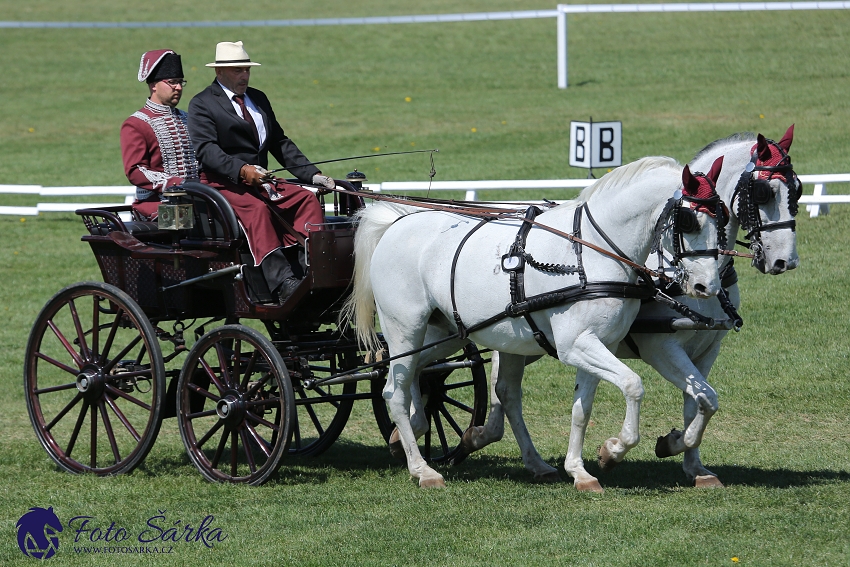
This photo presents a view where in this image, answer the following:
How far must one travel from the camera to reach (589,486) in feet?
21.7

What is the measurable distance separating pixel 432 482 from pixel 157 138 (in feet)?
9.56

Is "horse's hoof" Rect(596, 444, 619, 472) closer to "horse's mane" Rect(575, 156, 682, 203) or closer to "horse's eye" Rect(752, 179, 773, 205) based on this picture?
"horse's mane" Rect(575, 156, 682, 203)

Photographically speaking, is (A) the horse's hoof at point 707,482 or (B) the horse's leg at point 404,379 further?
(B) the horse's leg at point 404,379

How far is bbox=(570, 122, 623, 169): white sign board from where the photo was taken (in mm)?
13266

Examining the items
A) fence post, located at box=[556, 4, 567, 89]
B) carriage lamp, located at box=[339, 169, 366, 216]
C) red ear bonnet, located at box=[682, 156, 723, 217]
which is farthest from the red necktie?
fence post, located at box=[556, 4, 567, 89]

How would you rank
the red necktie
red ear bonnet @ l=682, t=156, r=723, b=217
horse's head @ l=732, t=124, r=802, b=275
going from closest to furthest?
red ear bonnet @ l=682, t=156, r=723, b=217 < horse's head @ l=732, t=124, r=802, b=275 < the red necktie

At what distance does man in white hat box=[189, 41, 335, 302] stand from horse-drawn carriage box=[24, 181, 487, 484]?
0.41 feet

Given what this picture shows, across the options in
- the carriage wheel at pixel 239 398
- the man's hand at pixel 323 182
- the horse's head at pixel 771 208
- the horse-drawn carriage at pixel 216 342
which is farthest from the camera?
the man's hand at pixel 323 182

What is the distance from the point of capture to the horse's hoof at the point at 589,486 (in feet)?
21.6

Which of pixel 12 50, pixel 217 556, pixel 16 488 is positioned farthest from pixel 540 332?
pixel 12 50

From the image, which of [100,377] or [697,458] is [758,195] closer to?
[697,458]

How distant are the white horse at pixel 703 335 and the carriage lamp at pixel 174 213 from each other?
6.71ft

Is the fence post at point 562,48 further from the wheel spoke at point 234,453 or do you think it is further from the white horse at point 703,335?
the wheel spoke at point 234,453

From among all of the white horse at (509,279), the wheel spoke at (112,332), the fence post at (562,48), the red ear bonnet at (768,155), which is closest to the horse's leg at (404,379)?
the white horse at (509,279)
